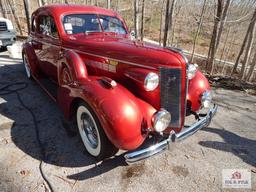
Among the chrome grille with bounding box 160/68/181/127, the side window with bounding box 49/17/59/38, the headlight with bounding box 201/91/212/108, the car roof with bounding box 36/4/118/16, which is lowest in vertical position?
the headlight with bounding box 201/91/212/108

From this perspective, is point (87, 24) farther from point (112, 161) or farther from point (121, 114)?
point (112, 161)

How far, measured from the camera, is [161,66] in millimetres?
2500

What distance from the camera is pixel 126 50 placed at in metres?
2.82

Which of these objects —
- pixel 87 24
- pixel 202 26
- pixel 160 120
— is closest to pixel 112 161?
pixel 160 120

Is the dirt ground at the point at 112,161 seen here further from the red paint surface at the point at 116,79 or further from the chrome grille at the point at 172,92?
the red paint surface at the point at 116,79

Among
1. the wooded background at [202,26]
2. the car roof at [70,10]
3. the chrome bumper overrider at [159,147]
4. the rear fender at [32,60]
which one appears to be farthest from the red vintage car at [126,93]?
the wooded background at [202,26]

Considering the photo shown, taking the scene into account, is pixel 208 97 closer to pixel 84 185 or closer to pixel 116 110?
pixel 116 110

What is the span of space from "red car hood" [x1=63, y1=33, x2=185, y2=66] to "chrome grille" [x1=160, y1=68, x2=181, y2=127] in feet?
0.38

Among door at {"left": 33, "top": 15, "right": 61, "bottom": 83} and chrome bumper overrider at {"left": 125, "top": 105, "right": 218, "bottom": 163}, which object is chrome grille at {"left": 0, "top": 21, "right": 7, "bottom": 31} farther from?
chrome bumper overrider at {"left": 125, "top": 105, "right": 218, "bottom": 163}

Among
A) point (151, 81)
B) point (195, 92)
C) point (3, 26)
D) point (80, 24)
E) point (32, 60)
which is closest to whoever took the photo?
point (151, 81)

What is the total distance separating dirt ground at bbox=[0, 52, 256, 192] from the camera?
2.49 meters

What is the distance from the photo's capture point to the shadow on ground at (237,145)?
2.99 metres

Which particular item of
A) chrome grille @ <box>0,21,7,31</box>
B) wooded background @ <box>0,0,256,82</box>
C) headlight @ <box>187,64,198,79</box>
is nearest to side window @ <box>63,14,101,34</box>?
headlight @ <box>187,64,198,79</box>

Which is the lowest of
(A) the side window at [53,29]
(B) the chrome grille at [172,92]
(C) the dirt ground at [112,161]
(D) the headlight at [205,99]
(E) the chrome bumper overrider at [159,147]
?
(C) the dirt ground at [112,161]
